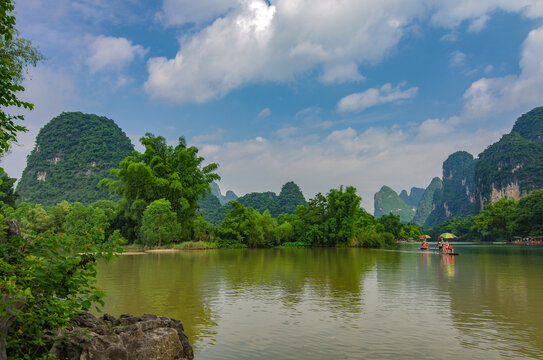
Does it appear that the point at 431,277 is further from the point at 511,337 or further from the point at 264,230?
the point at 264,230

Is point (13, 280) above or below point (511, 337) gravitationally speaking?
above

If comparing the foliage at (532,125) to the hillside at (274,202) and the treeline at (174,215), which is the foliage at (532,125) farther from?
the treeline at (174,215)

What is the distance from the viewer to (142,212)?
4897 cm

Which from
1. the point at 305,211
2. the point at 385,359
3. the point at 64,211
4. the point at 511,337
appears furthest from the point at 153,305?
the point at 305,211

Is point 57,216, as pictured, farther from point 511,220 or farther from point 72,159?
point 72,159

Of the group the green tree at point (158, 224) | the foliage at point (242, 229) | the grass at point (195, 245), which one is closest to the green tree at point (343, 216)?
the foliage at point (242, 229)

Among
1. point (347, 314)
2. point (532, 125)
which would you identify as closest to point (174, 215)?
point (347, 314)

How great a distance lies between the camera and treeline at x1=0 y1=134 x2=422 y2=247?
47344 millimetres

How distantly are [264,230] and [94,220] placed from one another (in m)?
26.5

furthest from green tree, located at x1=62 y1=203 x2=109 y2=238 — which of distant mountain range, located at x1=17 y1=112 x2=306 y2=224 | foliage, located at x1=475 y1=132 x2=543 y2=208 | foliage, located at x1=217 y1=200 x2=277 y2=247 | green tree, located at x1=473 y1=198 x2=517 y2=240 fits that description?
foliage, located at x1=475 y1=132 x2=543 y2=208

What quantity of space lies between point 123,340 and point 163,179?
1780 inches

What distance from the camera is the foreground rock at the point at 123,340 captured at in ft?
16.7

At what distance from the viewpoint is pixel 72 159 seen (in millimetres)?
137375

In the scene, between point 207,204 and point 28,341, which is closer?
point 28,341
